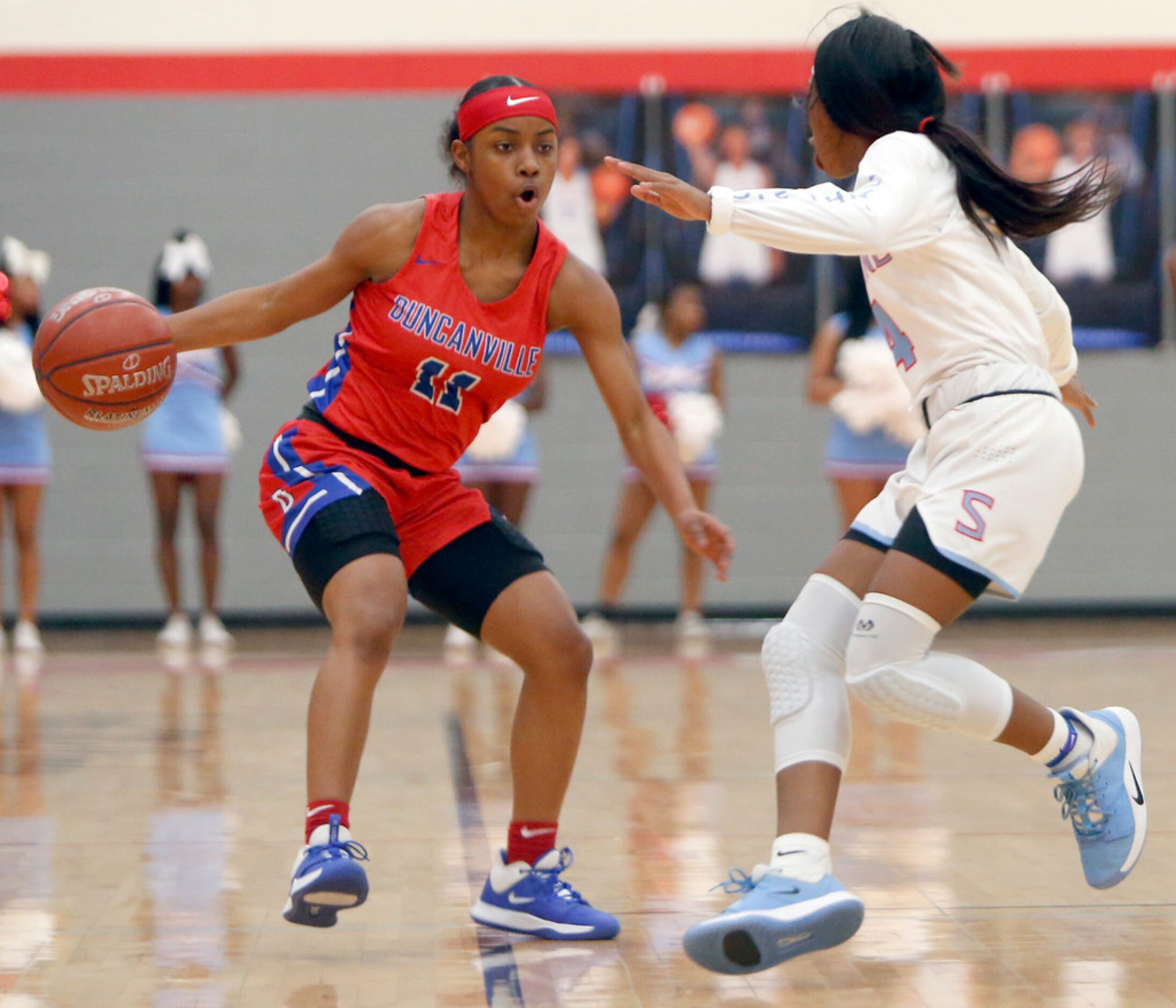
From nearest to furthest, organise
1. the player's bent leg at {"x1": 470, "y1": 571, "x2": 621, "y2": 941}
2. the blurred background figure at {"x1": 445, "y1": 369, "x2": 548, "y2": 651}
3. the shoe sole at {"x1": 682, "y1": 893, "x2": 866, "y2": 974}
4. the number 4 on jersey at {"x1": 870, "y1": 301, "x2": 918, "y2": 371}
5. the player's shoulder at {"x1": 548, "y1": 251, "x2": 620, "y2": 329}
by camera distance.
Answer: the shoe sole at {"x1": 682, "y1": 893, "x2": 866, "y2": 974} → the number 4 on jersey at {"x1": 870, "y1": 301, "x2": 918, "y2": 371} → the player's bent leg at {"x1": 470, "y1": 571, "x2": 621, "y2": 941} → the player's shoulder at {"x1": 548, "y1": 251, "x2": 620, "y2": 329} → the blurred background figure at {"x1": 445, "y1": 369, "x2": 548, "y2": 651}

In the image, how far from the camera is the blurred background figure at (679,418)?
872 centimetres

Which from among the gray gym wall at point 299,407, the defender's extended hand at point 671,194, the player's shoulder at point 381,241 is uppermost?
the defender's extended hand at point 671,194

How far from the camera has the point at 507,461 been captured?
8320 millimetres

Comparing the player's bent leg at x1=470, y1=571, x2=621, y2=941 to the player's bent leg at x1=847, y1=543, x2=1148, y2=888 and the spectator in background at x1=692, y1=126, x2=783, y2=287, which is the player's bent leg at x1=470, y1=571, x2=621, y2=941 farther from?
the spectator in background at x1=692, y1=126, x2=783, y2=287

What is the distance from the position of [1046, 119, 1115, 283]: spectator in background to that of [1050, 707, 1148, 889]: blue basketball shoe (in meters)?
7.18

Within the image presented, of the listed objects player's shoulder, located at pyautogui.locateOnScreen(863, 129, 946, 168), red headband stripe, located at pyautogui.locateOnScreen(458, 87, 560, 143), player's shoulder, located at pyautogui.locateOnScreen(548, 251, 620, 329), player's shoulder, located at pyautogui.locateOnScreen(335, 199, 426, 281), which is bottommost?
player's shoulder, located at pyautogui.locateOnScreen(548, 251, 620, 329)

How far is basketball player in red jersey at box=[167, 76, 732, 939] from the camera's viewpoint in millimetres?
3240

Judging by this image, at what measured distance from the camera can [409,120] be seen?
390 inches

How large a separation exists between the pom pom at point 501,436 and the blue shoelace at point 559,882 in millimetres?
4843

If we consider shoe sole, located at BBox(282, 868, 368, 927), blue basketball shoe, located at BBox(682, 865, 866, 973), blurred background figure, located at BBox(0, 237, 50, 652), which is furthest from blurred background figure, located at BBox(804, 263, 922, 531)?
shoe sole, located at BBox(282, 868, 368, 927)

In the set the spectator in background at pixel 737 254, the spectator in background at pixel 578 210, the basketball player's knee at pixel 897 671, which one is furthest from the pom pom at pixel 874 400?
the basketball player's knee at pixel 897 671

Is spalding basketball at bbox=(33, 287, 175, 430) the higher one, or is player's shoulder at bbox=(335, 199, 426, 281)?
player's shoulder at bbox=(335, 199, 426, 281)

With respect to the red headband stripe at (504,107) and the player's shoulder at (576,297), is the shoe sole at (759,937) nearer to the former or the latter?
the player's shoulder at (576,297)

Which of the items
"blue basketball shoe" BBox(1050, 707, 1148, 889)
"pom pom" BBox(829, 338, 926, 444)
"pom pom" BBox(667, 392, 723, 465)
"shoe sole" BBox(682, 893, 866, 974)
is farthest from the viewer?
"pom pom" BBox(667, 392, 723, 465)
